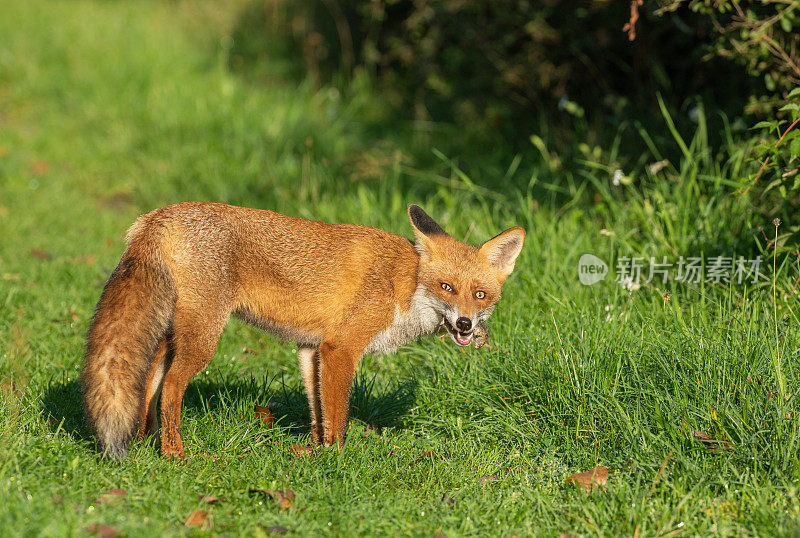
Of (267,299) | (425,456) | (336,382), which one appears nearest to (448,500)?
(425,456)

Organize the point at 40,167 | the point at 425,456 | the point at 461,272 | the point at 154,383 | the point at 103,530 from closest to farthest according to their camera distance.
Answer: the point at 103,530 < the point at 154,383 < the point at 425,456 < the point at 461,272 < the point at 40,167

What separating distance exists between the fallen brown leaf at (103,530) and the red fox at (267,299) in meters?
0.48

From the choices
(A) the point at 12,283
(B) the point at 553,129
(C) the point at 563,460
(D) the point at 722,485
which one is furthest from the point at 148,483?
(B) the point at 553,129

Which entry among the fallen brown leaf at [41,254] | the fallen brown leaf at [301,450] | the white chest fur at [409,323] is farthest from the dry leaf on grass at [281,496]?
the fallen brown leaf at [41,254]

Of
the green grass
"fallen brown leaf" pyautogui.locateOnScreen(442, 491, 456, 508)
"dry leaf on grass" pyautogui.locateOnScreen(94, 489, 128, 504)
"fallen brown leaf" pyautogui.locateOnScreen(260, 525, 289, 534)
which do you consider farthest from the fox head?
"dry leaf on grass" pyautogui.locateOnScreen(94, 489, 128, 504)

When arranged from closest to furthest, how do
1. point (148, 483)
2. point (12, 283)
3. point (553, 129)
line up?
point (148, 483)
point (12, 283)
point (553, 129)

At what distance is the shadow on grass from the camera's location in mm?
4516

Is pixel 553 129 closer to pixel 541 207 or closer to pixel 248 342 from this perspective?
pixel 541 207

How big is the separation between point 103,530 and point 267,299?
5.11ft

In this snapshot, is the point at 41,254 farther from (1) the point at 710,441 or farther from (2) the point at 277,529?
(1) the point at 710,441

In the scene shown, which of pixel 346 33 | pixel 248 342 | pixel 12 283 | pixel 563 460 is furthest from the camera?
pixel 346 33

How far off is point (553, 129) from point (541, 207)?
197 centimetres

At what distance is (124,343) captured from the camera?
368 centimetres

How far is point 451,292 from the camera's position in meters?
4.41
